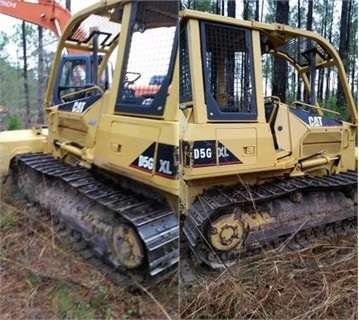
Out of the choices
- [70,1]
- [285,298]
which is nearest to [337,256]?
[285,298]

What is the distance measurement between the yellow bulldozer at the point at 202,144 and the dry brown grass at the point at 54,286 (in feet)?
0.20

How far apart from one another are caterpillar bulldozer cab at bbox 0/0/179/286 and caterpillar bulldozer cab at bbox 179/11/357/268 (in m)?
0.06

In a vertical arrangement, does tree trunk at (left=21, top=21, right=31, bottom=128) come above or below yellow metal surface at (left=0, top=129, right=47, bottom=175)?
above

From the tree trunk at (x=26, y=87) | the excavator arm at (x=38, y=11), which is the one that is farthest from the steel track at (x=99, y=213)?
the excavator arm at (x=38, y=11)

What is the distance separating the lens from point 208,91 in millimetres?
1207

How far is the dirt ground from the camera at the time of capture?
1166mm

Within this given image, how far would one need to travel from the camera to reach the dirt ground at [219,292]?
1.17 meters

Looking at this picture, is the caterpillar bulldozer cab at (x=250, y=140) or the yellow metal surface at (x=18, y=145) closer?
the caterpillar bulldozer cab at (x=250, y=140)

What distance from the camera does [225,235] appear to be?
128 cm

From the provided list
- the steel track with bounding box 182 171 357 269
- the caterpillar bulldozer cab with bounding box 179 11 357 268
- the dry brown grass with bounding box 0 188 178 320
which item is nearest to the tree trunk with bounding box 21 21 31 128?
the dry brown grass with bounding box 0 188 178 320

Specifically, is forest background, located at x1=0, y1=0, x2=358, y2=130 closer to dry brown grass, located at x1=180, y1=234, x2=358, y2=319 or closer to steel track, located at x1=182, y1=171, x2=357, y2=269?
steel track, located at x1=182, y1=171, x2=357, y2=269

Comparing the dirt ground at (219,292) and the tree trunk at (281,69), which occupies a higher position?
the tree trunk at (281,69)

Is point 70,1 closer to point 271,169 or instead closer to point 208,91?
point 208,91

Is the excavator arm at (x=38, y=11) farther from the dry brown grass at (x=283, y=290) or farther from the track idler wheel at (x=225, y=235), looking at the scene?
the dry brown grass at (x=283, y=290)
